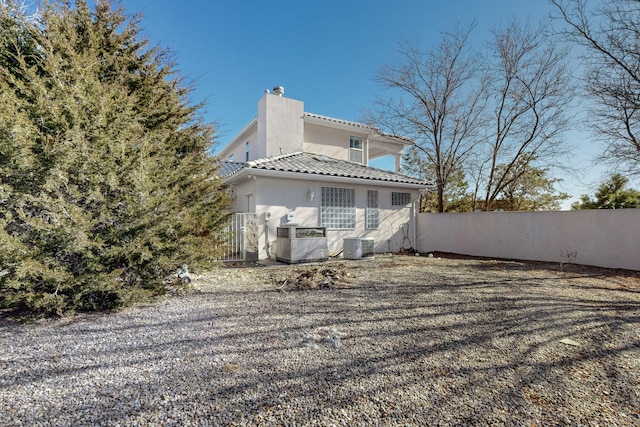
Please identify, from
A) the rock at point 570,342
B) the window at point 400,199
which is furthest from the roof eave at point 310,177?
the rock at point 570,342

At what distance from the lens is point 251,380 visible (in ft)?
8.40

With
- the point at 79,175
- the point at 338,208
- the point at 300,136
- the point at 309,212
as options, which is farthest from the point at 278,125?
the point at 79,175

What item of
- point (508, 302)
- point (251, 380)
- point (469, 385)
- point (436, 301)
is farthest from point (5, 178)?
point (508, 302)

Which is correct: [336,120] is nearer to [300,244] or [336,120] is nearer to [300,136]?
[300,136]

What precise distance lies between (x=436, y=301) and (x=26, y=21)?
8797 millimetres

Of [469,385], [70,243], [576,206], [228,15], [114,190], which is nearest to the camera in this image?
[469,385]

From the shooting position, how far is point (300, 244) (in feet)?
30.7

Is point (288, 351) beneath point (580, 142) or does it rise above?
beneath

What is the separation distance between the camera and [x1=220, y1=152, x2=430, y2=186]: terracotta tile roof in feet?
33.0

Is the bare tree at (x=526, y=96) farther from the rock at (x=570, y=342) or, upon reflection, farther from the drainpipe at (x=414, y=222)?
the rock at (x=570, y=342)

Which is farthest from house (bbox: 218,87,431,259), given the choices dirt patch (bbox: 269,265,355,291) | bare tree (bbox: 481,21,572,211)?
bare tree (bbox: 481,21,572,211)

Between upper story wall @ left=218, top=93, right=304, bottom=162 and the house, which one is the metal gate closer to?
the house

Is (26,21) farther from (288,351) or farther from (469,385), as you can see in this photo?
(469,385)

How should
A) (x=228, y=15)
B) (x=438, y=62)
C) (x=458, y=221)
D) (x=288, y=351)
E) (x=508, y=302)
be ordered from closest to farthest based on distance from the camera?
1. (x=288, y=351)
2. (x=508, y=302)
3. (x=228, y=15)
4. (x=458, y=221)
5. (x=438, y=62)
